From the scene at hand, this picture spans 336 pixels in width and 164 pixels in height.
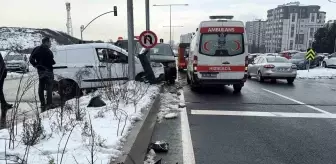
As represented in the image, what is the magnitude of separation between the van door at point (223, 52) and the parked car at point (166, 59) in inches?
114

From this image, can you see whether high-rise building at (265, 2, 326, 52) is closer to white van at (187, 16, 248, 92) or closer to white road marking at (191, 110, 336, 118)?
white van at (187, 16, 248, 92)

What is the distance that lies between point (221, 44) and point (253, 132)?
19.4 feet

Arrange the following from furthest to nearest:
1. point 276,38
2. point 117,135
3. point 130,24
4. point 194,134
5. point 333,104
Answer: point 276,38 → point 130,24 → point 333,104 → point 194,134 → point 117,135

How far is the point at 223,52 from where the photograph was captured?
11.8 meters

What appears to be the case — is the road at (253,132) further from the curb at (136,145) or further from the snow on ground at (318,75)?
the snow on ground at (318,75)

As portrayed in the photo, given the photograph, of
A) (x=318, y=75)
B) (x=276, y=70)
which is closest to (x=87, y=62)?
(x=276, y=70)

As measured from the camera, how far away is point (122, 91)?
26.5 feet

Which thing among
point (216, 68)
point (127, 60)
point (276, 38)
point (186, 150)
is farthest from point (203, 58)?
point (276, 38)

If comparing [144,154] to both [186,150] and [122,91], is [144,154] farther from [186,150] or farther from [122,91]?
[122,91]

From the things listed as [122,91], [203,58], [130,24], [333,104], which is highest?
[130,24]

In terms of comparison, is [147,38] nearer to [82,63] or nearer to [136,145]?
[82,63]

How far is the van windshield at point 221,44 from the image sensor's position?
11.9 meters

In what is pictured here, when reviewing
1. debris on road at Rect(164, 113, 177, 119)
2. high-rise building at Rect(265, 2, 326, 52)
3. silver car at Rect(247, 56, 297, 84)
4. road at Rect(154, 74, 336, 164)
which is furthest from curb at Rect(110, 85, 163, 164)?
high-rise building at Rect(265, 2, 326, 52)

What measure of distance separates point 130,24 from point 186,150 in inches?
280
